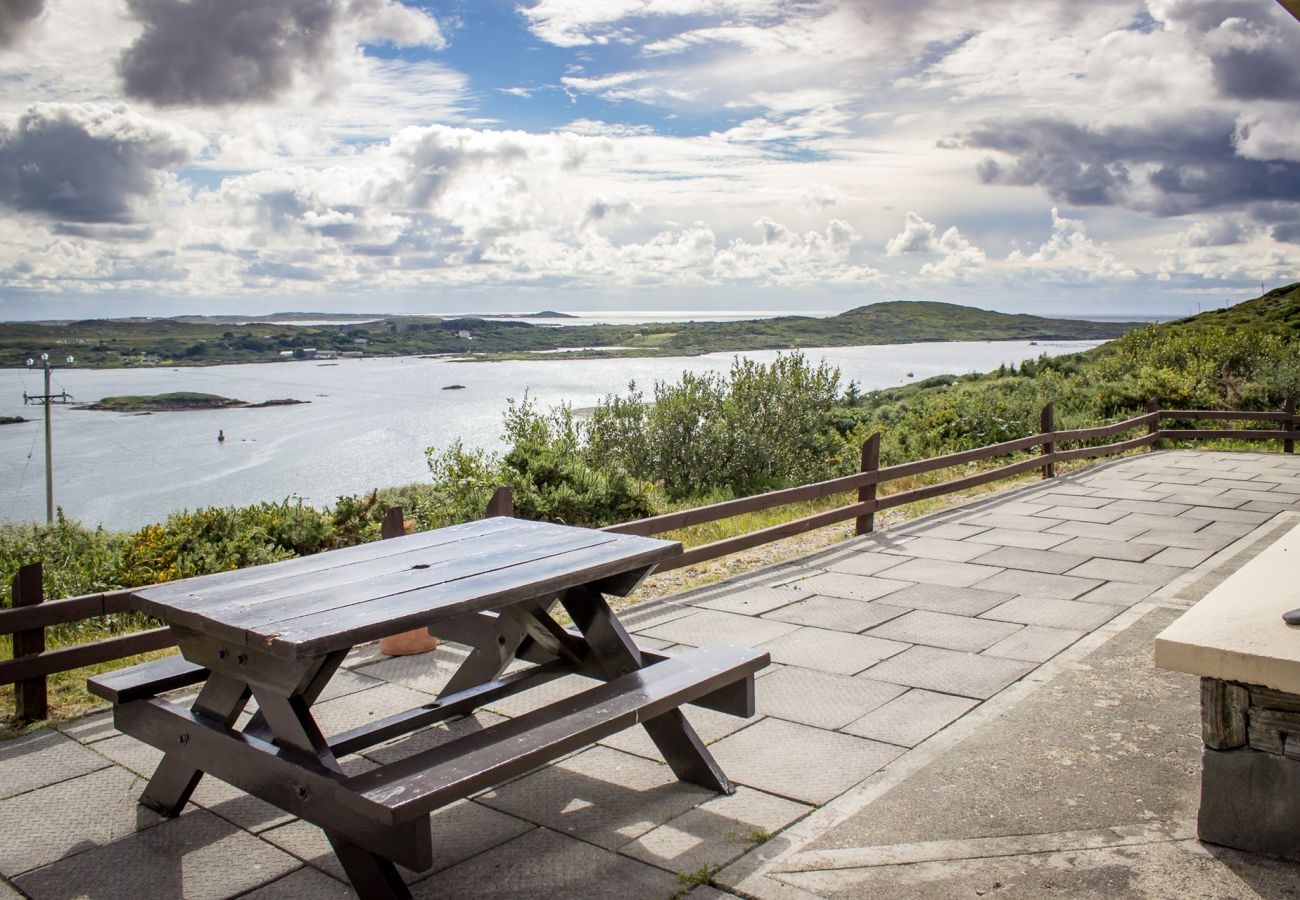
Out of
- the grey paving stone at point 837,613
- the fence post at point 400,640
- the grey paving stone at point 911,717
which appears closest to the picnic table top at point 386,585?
the fence post at point 400,640

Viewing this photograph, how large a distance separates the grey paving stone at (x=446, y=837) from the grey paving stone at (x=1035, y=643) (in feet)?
9.36

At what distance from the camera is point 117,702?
3189 mm

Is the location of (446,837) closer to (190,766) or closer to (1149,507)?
(190,766)

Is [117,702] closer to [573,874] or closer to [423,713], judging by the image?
[423,713]

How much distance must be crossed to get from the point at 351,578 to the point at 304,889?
0.95m

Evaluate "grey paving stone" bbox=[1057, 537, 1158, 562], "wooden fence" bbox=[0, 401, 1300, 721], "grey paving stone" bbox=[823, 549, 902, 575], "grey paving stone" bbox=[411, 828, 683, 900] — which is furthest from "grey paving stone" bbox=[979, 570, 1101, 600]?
"grey paving stone" bbox=[411, 828, 683, 900]

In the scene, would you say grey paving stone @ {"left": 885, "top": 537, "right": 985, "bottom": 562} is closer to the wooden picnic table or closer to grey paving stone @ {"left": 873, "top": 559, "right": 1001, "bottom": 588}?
grey paving stone @ {"left": 873, "top": 559, "right": 1001, "bottom": 588}

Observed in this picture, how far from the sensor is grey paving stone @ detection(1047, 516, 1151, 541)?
808cm

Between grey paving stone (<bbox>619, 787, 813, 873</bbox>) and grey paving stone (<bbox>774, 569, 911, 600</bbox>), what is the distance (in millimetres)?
2988

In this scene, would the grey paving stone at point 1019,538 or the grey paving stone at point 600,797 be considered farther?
the grey paving stone at point 1019,538

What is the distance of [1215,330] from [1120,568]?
55.9 ft

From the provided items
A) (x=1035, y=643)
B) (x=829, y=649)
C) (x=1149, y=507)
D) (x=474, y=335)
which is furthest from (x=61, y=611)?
(x=474, y=335)

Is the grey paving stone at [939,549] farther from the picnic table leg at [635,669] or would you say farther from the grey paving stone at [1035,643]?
the picnic table leg at [635,669]

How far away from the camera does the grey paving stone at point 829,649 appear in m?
4.73
